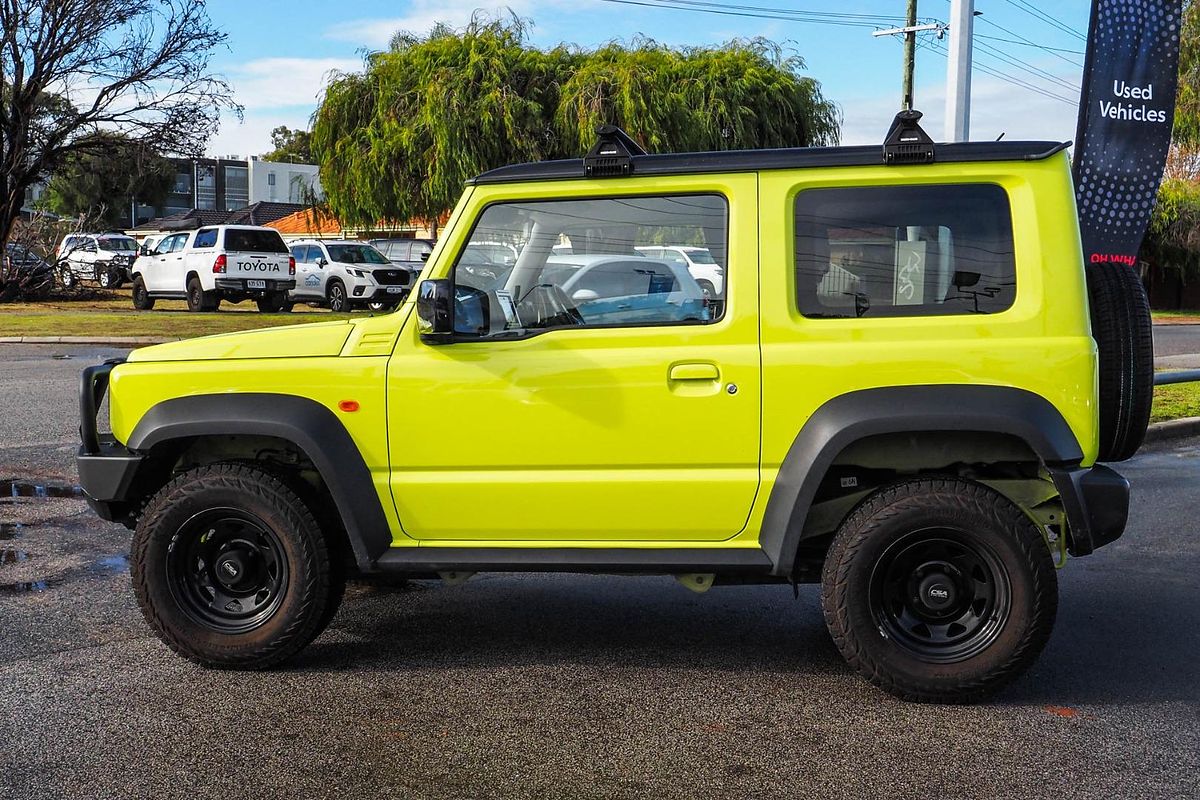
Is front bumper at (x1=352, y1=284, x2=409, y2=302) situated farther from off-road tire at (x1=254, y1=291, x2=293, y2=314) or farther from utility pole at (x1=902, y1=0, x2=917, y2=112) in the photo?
utility pole at (x1=902, y1=0, x2=917, y2=112)

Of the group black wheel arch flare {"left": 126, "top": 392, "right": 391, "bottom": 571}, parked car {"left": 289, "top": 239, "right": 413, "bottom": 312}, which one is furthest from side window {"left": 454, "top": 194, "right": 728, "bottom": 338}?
parked car {"left": 289, "top": 239, "right": 413, "bottom": 312}

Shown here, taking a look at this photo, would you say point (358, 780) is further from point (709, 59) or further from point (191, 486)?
point (709, 59)

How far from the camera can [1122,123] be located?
369 inches

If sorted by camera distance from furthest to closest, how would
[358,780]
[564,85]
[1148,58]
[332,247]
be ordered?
[564,85] < [332,247] < [1148,58] < [358,780]

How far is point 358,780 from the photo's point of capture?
3.84 m

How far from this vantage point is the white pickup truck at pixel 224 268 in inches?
1045

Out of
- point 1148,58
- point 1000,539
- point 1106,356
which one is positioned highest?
point 1148,58

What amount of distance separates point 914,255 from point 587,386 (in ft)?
4.22

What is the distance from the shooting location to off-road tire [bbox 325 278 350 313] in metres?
29.4

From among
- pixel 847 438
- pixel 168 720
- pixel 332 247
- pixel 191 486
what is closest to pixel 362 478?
pixel 191 486

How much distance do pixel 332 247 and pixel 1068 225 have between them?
89.4 ft

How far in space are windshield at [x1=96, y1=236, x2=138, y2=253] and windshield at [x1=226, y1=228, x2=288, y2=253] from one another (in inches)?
701

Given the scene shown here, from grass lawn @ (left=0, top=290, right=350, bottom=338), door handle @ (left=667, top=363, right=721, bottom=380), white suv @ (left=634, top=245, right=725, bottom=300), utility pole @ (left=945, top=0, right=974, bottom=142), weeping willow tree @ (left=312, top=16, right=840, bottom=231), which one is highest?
weeping willow tree @ (left=312, top=16, right=840, bottom=231)

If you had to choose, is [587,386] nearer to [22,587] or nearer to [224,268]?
[22,587]
